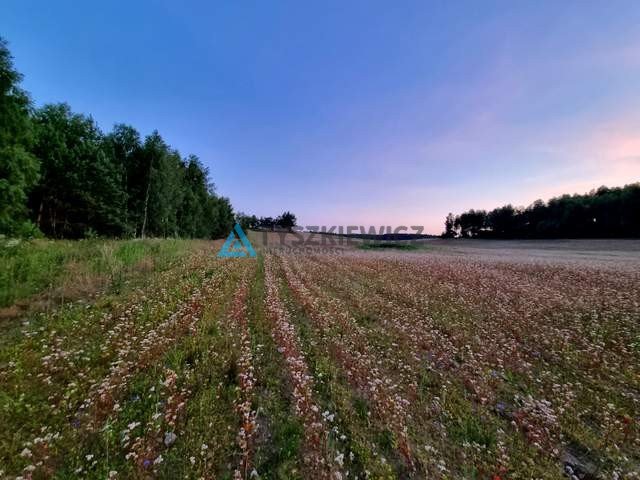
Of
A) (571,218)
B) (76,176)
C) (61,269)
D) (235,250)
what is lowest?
(235,250)

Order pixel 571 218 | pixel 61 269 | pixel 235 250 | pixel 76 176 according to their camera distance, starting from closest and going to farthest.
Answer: pixel 61 269 < pixel 76 176 < pixel 235 250 < pixel 571 218

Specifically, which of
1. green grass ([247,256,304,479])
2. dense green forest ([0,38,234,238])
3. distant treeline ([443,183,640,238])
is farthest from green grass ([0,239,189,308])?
distant treeline ([443,183,640,238])

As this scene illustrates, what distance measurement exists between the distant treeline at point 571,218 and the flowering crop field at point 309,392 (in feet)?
290

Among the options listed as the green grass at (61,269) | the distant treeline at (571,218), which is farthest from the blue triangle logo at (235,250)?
the distant treeline at (571,218)

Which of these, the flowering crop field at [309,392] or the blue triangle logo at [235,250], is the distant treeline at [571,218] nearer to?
the flowering crop field at [309,392]

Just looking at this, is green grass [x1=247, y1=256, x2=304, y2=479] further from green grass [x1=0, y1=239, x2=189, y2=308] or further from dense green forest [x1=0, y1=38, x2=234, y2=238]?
dense green forest [x1=0, y1=38, x2=234, y2=238]

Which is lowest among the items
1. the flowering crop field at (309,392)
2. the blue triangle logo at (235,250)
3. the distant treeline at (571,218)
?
the flowering crop field at (309,392)

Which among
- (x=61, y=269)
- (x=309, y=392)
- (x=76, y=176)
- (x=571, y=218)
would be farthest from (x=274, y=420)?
(x=571, y=218)

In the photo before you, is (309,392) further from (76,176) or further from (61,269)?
(76,176)

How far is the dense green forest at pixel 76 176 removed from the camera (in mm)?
16625

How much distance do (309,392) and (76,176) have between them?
3625 cm

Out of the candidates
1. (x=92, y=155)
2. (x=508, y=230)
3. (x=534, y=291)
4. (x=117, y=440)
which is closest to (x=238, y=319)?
(x=117, y=440)

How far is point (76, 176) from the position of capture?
25.8 meters

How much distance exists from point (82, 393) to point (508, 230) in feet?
377
